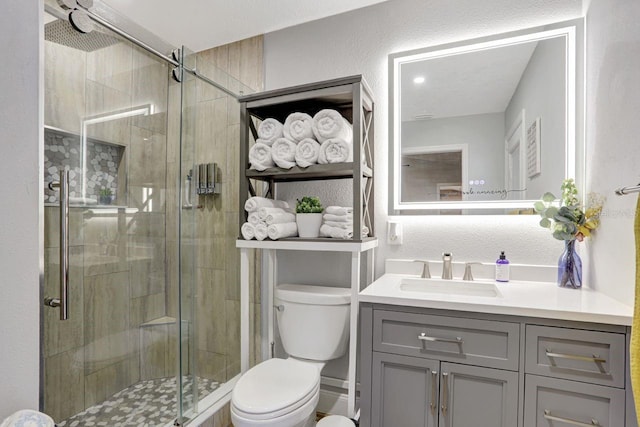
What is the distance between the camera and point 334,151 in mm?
1652

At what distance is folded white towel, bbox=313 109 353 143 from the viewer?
5.43 ft

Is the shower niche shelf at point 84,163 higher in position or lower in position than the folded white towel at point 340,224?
higher

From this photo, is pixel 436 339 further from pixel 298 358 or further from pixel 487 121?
pixel 487 121

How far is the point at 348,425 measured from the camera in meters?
1.54

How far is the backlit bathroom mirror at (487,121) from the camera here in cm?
163

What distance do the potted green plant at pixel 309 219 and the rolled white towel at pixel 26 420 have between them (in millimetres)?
1202

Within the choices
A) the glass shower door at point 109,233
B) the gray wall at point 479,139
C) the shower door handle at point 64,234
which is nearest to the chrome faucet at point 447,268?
the gray wall at point 479,139

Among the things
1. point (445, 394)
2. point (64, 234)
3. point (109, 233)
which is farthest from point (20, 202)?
point (445, 394)

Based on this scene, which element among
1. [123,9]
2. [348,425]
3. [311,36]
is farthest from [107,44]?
[348,425]

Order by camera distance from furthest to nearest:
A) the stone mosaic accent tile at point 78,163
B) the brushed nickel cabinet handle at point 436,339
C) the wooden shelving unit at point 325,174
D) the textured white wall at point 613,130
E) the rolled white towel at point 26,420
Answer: the wooden shelving unit at point 325,174, the stone mosaic accent tile at point 78,163, the brushed nickel cabinet handle at point 436,339, the textured white wall at point 613,130, the rolled white towel at point 26,420

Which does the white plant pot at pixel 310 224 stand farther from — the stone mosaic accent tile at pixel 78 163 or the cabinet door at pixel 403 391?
the stone mosaic accent tile at pixel 78 163

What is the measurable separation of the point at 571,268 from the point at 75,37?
2.45 m

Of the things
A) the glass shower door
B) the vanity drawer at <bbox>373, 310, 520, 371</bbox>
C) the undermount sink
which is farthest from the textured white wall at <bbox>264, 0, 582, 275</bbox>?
the glass shower door

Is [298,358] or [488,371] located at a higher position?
[488,371]
